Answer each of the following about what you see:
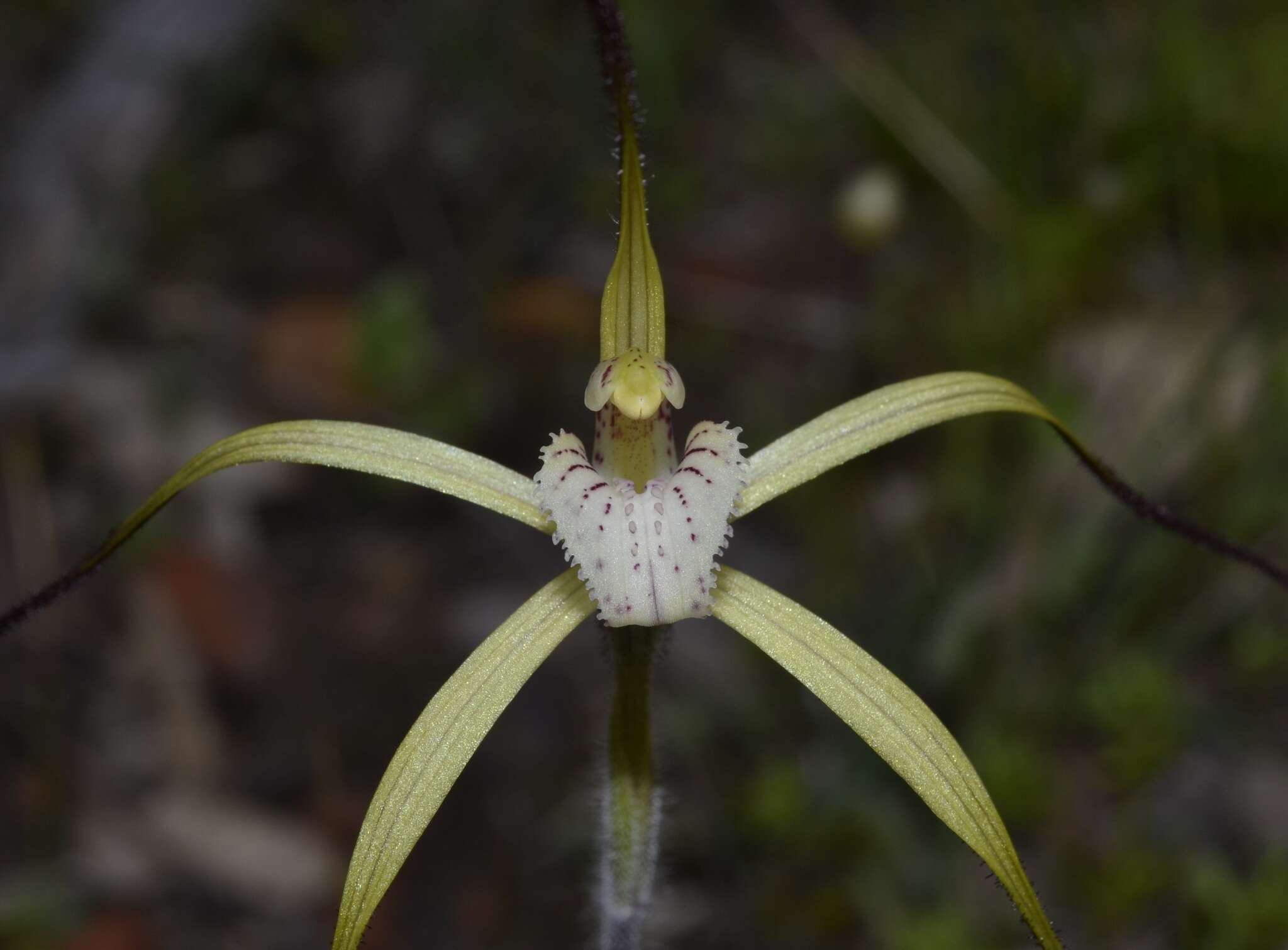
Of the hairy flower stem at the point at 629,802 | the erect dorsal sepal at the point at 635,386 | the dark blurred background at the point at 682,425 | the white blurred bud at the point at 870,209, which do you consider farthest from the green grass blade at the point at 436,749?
the white blurred bud at the point at 870,209

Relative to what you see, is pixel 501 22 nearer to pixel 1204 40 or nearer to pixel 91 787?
pixel 1204 40

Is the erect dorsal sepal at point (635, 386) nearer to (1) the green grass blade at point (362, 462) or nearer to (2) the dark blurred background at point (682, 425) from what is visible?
(1) the green grass blade at point (362, 462)

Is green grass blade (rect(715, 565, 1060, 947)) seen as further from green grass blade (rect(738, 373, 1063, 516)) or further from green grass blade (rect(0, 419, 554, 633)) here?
green grass blade (rect(0, 419, 554, 633))

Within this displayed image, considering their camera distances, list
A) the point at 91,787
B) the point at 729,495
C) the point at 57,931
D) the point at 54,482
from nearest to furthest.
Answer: the point at 729,495
the point at 57,931
the point at 91,787
the point at 54,482

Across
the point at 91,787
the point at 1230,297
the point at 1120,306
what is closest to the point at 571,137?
the point at 1120,306

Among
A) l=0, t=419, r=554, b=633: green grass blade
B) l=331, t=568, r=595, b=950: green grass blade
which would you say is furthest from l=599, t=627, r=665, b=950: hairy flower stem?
l=0, t=419, r=554, b=633: green grass blade

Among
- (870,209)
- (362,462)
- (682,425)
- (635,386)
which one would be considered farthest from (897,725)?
(682,425)
